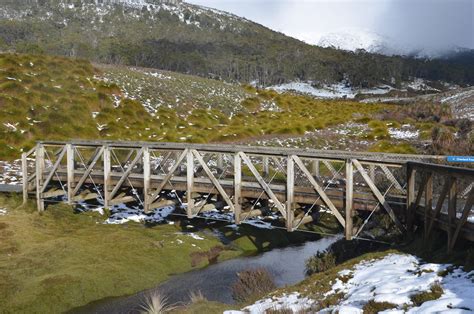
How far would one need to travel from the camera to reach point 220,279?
19156mm

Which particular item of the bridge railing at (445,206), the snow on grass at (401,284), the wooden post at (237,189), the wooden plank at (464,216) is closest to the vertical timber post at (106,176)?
the wooden post at (237,189)

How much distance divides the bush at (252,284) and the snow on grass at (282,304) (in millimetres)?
3390

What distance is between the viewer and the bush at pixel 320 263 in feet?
59.3

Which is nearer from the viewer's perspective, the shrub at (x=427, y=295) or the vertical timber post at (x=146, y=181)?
the shrub at (x=427, y=295)

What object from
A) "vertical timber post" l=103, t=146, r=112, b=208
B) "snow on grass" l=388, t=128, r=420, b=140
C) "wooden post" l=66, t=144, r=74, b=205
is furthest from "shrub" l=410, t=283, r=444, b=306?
"snow on grass" l=388, t=128, r=420, b=140

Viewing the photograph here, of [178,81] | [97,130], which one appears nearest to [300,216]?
[97,130]

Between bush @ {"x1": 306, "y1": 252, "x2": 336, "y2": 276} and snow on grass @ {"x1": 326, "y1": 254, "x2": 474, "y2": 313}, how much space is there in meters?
4.93

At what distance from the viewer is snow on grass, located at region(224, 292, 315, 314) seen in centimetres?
1123

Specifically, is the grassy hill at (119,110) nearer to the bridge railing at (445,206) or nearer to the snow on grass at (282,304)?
the bridge railing at (445,206)

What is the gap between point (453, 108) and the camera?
59281 mm

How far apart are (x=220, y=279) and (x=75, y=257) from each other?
21.1 ft

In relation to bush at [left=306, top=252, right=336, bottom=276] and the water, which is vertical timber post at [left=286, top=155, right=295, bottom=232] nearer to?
bush at [left=306, top=252, right=336, bottom=276]

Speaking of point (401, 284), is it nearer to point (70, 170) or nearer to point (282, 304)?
point (282, 304)

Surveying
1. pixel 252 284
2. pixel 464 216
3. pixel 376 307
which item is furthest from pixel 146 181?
pixel 464 216
